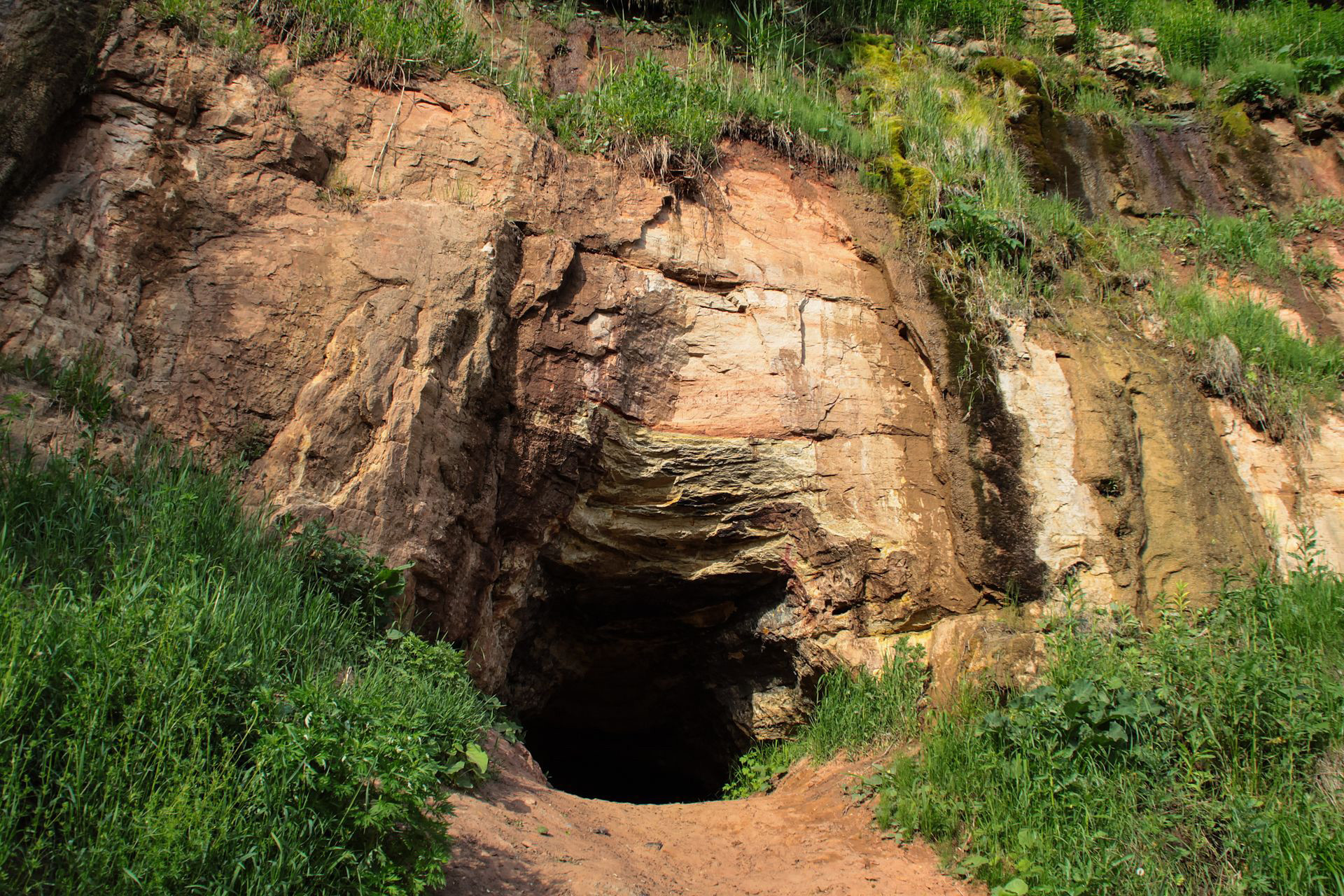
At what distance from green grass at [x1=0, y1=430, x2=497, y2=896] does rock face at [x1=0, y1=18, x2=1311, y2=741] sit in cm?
86

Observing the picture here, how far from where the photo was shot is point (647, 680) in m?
7.16

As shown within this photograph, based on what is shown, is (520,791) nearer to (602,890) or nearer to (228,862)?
(602,890)

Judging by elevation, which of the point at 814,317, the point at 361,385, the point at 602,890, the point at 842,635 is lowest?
the point at 602,890

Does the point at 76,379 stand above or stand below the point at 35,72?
below

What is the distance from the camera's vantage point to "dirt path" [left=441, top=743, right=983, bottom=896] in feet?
11.0

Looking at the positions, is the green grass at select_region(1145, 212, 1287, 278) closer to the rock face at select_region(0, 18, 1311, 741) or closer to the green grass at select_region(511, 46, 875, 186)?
the rock face at select_region(0, 18, 1311, 741)

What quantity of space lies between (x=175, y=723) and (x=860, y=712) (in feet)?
11.7

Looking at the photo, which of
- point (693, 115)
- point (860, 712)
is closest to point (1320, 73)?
point (693, 115)

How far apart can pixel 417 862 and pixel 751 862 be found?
1921mm

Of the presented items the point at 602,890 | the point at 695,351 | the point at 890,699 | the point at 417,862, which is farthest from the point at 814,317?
the point at 417,862

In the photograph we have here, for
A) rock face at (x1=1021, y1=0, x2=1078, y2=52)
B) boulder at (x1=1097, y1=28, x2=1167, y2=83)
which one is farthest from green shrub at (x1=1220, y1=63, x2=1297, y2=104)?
rock face at (x1=1021, y1=0, x2=1078, y2=52)

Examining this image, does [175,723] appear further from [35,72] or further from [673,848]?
[35,72]

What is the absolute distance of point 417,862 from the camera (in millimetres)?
2713

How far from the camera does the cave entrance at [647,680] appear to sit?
619cm
